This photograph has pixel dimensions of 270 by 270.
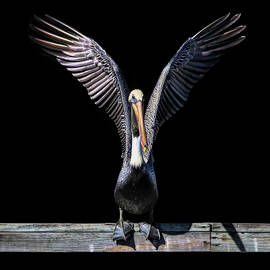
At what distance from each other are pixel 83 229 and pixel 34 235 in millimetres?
373

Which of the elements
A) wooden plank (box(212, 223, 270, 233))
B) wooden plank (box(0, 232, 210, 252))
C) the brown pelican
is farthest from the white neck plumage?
wooden plank (box(212, 223, 270, 233))

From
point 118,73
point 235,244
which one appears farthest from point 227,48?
point 235,244

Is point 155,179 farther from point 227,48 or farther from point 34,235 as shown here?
point 227,48

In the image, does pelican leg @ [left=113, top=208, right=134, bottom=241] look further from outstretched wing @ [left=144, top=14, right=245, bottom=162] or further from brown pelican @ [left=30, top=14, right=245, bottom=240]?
outstretched wing @ [left=144, top=14, right=245, bottom=162]

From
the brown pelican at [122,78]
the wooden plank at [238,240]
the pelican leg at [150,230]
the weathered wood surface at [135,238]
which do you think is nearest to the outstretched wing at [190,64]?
the brown pelican at [122,78]

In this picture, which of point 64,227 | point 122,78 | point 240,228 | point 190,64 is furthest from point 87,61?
point 240,228

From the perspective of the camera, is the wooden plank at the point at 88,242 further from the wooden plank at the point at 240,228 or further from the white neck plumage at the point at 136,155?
the white neck plumage at the point at 136,155

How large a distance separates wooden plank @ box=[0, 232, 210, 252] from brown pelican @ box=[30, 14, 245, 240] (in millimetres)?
196

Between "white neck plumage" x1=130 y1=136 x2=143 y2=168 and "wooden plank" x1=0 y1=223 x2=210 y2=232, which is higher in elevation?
"white neck plumage" x1=130 y1=136 x2=143 y2=168

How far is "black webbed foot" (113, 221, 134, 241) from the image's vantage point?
465cm

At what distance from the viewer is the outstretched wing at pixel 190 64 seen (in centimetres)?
Result: 532

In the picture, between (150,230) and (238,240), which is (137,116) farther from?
(238,240)

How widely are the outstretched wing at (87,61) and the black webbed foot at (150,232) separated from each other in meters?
0.82

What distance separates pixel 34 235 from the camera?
467cm
